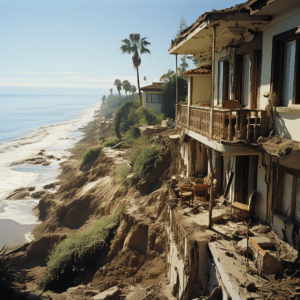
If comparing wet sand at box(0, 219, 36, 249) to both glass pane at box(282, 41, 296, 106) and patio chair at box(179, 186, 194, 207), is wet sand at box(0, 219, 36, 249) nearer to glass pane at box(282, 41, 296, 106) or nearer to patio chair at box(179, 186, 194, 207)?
patio chair at box(179, 186, 194, 207)

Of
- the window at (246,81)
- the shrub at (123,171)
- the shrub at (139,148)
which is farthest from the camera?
the shrub at (139,148)

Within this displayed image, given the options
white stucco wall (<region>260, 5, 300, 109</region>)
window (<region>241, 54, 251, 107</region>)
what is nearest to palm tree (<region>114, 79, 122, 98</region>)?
window (<region>241, 54, 251, 107</region>)

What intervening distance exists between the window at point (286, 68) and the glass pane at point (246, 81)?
2374 mm

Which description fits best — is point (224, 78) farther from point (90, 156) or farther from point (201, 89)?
point (90, 156)

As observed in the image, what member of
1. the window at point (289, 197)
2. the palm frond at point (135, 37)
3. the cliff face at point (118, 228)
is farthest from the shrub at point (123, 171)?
the palm frond at point (135, 37)

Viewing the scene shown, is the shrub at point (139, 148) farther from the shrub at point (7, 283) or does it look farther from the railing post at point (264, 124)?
the railing post at point (264, 124)

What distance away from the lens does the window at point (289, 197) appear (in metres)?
8.84

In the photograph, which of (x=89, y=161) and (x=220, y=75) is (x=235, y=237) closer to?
(x=220, y=75)

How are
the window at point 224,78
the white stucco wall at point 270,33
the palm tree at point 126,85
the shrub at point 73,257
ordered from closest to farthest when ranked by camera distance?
the white stucco wall at point 270,33, the window at point 224,78, the shrub at point 73,257, the palm tree at point 126,85

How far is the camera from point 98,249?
18000mm

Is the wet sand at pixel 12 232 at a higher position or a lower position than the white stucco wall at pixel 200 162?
lower

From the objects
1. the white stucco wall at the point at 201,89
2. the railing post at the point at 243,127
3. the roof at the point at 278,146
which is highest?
the white stucco wall at the point at 201,89

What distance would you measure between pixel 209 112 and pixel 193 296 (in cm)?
611

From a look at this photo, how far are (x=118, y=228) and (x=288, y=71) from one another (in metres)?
13.3
